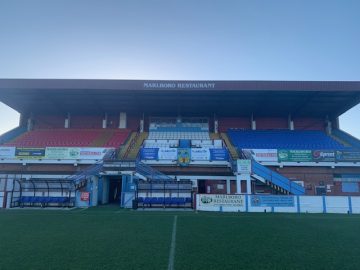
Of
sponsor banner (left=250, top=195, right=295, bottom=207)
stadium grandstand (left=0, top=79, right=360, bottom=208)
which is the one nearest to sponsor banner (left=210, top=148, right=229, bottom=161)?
stadium grandstand (left=0, top=79, right=360, bottom=208)

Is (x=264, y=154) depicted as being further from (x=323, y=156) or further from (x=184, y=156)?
(x=184, y=156)

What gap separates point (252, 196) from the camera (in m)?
17.0

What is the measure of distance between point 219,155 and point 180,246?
1700 centimetres

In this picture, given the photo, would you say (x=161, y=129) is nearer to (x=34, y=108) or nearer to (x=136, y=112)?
(x=136, y=112)

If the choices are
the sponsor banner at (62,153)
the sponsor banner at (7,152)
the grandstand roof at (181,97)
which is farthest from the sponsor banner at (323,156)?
the sponsor banner at (7,152)

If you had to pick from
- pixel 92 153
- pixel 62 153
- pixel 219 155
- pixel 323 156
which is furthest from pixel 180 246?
pixel 323 156

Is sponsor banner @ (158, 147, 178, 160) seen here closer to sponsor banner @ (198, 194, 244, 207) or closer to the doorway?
the doorway

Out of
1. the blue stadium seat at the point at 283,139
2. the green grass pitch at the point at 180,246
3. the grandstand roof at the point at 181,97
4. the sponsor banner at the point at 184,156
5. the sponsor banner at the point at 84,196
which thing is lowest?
the green grass pitch at the point at 180,246

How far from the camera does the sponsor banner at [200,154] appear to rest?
23.9 meters

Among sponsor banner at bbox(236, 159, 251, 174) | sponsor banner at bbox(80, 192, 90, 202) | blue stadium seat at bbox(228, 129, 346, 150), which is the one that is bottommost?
sponsor banner at bbox(80, 192, 90, 202)

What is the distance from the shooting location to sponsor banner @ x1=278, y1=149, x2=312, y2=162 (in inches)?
949

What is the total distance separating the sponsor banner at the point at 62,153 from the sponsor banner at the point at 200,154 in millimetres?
10854

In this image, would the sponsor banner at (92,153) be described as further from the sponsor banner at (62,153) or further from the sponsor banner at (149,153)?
the sponsor banner at (149,153)

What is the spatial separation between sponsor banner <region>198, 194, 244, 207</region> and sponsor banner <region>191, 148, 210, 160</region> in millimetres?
6813
